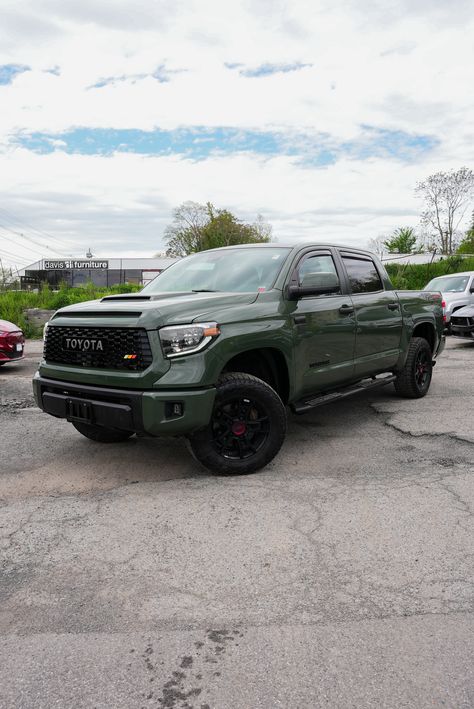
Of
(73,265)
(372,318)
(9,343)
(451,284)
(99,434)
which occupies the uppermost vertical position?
(73,265)

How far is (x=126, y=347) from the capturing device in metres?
3.99

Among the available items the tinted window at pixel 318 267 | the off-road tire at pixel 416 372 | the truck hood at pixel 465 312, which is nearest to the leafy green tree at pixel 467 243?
the truck hood at pixel 465 312

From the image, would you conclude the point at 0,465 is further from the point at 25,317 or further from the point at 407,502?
the point at 25,317

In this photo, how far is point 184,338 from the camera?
3943 millimetres

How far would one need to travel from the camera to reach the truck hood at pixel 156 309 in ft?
13.0

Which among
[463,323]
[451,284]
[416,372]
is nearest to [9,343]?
[416,372]

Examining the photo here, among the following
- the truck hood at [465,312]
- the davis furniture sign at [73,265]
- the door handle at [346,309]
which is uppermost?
the davis furniture sign at [73,265]

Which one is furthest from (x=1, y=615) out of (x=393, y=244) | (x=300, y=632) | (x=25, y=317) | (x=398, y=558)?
(x=393, y=244)

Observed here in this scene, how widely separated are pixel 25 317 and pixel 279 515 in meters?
14.1

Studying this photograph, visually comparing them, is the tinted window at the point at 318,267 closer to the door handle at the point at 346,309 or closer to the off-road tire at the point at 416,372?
the door handle at the point at 346,309

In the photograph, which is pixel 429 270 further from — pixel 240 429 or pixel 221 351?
pixel 221 351

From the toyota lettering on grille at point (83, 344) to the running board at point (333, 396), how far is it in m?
1.73

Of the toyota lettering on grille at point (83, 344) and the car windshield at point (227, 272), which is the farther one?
the car windshield at point (227, 272)

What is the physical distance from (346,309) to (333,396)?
2.81ft
